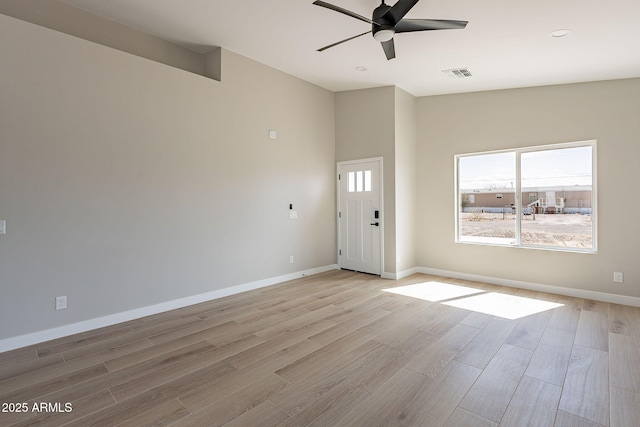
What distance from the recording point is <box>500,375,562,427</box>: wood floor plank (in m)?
1.90

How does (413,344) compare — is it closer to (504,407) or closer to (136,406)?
(504,407)

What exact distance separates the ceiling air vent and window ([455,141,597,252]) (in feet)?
4.50

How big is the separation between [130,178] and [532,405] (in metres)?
4.32

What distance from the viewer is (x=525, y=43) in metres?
3.46

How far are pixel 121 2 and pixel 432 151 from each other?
4992 mm

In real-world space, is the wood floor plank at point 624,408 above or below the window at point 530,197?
below

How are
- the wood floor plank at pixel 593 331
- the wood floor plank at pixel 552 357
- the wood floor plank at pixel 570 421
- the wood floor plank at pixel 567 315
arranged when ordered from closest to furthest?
the wood floor plank at pixel 570 421
the wood floor plank at pixel 552 357
the wood floor plank at pixel 593 331
the wood floor plank at pixel 567 315

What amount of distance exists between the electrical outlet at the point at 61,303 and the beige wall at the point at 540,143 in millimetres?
5303

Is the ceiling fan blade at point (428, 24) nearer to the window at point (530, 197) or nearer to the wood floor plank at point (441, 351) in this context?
the window at point (530, 197)

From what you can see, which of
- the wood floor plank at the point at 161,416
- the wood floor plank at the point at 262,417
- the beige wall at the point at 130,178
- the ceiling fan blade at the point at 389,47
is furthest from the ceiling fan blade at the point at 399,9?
the wood floor plank at the point at 161,416

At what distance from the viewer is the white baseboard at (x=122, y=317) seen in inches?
116

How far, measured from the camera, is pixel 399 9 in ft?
8.68

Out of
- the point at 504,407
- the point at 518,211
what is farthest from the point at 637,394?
the point at 518,211

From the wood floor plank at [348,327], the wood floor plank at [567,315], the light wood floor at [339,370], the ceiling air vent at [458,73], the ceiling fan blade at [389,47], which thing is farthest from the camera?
the ceiling air vent at [458,73]
